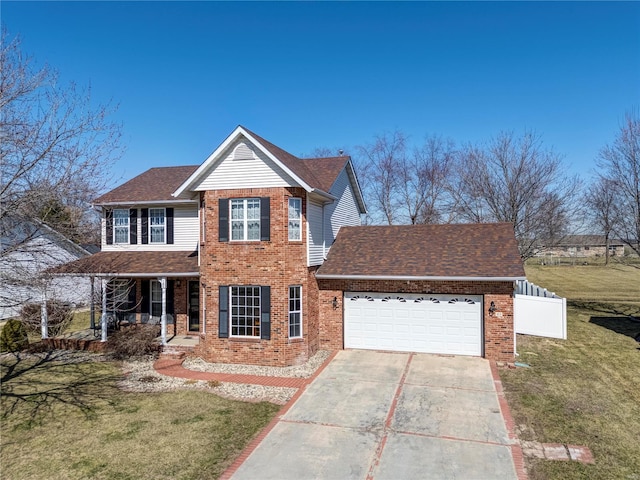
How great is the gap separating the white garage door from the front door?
6.34 metres

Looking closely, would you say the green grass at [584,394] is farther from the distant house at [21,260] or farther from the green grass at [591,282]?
the distant house at [21,260]

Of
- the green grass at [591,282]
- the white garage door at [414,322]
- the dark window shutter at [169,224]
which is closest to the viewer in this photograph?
the white garage door at [414,322]

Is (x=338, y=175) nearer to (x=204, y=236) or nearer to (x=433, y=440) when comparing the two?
(x=204, y=236)

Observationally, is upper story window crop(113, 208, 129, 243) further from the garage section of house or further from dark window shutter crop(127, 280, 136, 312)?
the garage section of house

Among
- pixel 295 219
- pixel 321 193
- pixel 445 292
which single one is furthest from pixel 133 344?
pixel 445 292

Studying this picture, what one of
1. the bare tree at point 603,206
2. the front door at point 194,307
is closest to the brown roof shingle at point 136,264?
the front door at point 194,307

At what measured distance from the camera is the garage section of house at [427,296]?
13641 mm

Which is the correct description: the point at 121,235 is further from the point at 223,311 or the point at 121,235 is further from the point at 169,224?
the point at 223,311

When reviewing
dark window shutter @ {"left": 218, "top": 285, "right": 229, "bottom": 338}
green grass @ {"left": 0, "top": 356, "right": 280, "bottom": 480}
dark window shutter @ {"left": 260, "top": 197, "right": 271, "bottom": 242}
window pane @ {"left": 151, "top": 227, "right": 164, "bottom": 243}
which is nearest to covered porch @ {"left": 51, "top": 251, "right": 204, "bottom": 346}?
window pane @ {"left": 151, "top": 227, "right": 164, "bottom": 243}

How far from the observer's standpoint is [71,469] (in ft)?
23.7

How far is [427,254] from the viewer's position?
15.4m

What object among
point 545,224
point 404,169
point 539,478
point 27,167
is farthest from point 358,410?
point 404,169

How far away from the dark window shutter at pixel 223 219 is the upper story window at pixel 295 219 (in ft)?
7.08

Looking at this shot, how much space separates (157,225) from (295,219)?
7487 millimetres
